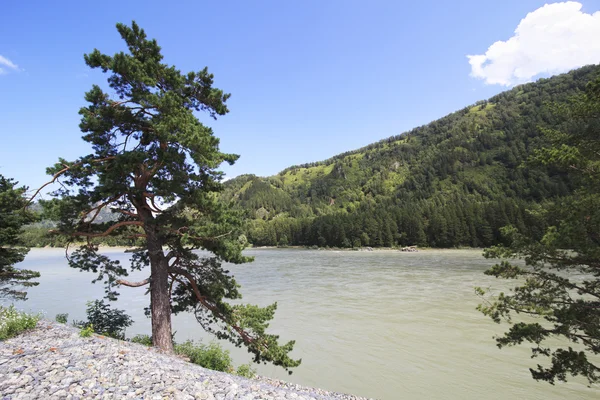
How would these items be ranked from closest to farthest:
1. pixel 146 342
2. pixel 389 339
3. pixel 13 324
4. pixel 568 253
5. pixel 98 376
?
pixel 98 376 < pixel 13 324 < pixel 568 253 < pixel 146 342 < pixel 389 339

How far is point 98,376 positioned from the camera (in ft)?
22.2

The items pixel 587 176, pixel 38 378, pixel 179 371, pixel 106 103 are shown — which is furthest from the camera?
pixel 106 103

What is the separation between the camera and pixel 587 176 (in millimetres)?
9969

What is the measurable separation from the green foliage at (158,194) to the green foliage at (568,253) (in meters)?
8.25

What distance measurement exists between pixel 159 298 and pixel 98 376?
440 centimetres

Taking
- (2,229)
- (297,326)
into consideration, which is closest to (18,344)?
(2,229)

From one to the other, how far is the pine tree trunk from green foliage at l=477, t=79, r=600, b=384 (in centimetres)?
1091

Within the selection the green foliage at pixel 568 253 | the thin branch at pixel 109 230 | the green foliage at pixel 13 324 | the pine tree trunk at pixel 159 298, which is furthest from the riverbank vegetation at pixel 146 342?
the green foliage at pixel 568 253

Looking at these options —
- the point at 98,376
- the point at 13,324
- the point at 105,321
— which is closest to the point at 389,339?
the point at 105,321

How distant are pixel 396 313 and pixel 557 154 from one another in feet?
60.9

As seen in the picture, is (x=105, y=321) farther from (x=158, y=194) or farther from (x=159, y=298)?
(x=158, y=194)

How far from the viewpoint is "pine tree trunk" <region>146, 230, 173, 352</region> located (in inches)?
436

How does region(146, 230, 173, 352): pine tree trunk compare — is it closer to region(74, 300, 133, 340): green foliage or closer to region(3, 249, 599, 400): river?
region(74, 300, 133, 340): green foliage

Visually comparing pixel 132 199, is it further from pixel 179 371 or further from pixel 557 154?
pixel 557 154
